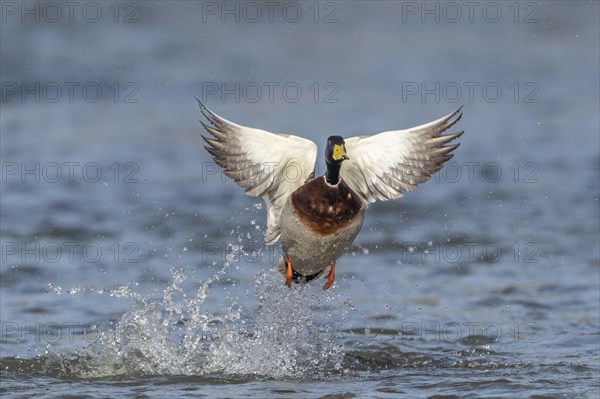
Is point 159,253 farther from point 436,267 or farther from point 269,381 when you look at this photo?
point 269,381

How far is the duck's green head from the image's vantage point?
736cm

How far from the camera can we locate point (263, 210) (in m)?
13.4

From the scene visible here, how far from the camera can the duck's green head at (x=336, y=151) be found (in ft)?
24.2

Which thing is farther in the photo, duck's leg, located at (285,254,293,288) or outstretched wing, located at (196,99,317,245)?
duck's leg, located at (285,254,293,288)

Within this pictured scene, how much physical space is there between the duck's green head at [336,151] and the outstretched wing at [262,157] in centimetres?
23

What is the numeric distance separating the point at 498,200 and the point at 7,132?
7077mm

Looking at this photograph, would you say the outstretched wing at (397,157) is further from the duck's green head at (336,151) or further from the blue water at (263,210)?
the blue water at (263,210)

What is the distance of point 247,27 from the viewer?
2205 centimetres

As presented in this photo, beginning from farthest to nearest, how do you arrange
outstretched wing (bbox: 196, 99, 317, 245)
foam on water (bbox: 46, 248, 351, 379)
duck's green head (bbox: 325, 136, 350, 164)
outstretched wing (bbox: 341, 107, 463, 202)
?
A: foam on water (bbox: 46, 248, 351, 379) → outstretched wing (bbox: 341, 107, 463, 202) → outstretched wing (bbox: 196, 99, 317, 245) → duck's green head (bbox: 325, 136, 350, 164)


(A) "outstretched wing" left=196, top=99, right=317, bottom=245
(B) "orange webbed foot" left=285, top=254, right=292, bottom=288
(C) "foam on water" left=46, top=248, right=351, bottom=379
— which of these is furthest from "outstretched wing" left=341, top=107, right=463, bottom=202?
(C) "foam on water" left=46, top=248, right=351, bottom=379

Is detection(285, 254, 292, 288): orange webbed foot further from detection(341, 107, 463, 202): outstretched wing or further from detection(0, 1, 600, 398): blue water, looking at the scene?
detection(341, 107, 463, 202): outstretched wing

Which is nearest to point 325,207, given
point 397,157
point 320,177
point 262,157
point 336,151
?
point 320,177

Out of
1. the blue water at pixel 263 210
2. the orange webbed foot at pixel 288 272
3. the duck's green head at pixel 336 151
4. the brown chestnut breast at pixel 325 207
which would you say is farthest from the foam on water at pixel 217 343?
the duck's green head at pixel 336 151

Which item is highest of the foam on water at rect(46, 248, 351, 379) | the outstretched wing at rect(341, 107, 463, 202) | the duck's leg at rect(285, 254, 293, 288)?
the outstretched wing at rect(341, 107, 463, 202)
